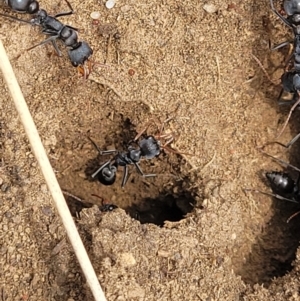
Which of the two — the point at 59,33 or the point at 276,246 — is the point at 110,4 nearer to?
the point at 59,33

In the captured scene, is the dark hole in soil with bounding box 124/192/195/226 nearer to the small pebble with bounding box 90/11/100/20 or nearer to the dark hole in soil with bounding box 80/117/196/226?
the dark hole in soil with bounding box 80/117/196/226

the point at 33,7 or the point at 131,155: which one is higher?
the point at 33,7

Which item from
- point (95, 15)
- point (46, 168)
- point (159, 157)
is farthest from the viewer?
point (159, 157)

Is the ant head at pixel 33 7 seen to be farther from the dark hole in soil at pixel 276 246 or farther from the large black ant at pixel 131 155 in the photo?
the dark hole in soil at pixel 276 246

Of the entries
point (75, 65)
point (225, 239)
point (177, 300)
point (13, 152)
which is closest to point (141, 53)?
point (75, 65)

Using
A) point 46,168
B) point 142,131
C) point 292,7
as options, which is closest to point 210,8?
point 292,7

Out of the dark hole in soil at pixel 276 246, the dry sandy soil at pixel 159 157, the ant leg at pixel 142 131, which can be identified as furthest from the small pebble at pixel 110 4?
the dark hole in soil at pixel 276 246

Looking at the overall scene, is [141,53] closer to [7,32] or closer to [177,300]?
[7,32]
